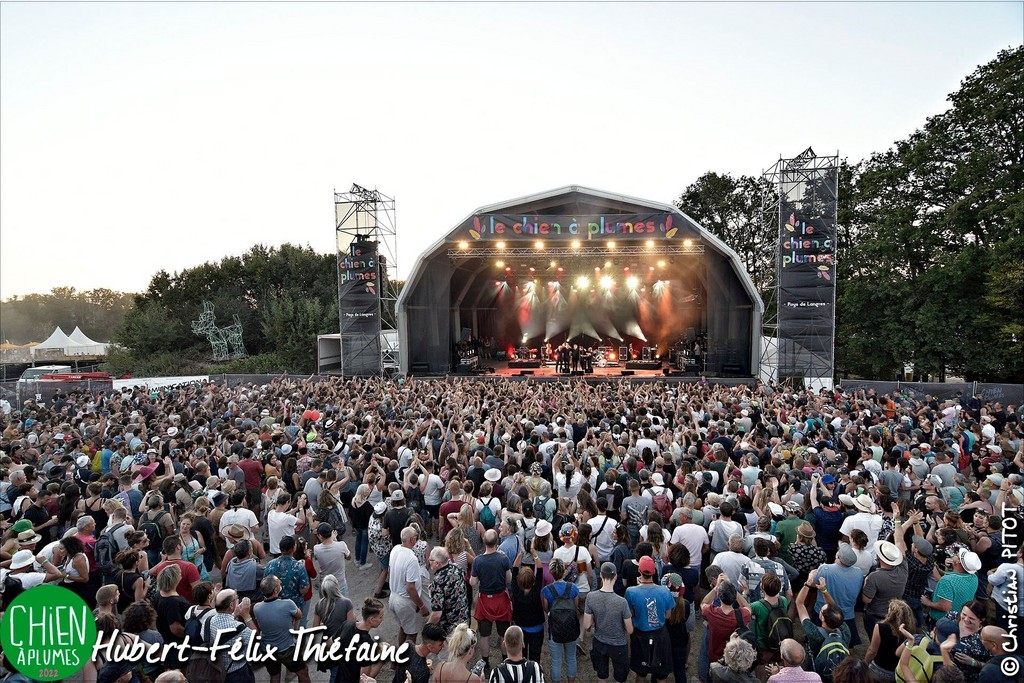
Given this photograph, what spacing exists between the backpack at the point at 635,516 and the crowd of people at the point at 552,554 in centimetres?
2

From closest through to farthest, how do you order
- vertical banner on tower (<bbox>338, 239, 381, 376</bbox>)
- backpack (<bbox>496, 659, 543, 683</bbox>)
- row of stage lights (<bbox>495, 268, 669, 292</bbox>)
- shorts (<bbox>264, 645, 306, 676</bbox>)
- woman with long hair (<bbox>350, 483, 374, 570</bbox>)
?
backpack (<bbox>496, 659, 543, 683</bbox>) → shorts (<bbox>264, 645, 306, 676</bbox>) → woman with long hair (<bbox>350, 483, 374, 570</bbox>) → vertical banner on tower (<bbox>338, 239, 381, 376</bbox>) → row of stage lights (<bbox>495, 268, 669, 292</bbox>)

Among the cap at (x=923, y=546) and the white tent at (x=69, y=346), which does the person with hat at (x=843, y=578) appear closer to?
the cap at (x=923, y=546)

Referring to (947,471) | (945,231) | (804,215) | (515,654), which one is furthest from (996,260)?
(515,654)

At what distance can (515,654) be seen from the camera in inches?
115

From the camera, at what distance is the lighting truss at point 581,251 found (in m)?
19.7

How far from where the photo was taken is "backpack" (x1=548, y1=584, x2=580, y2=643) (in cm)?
390

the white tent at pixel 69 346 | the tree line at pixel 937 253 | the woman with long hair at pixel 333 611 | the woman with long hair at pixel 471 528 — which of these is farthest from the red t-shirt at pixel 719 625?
the white tent at pixel 69 346

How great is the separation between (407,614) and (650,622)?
1.92m

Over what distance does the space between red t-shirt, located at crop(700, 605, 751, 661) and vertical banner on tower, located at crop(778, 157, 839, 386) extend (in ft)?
51.6

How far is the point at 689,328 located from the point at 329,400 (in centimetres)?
1860

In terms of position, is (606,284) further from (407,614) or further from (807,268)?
(407,614)

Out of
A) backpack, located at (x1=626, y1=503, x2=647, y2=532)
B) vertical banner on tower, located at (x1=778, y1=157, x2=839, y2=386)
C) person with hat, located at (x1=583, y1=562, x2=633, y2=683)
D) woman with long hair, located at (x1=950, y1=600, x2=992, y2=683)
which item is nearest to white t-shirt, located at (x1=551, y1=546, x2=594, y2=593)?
person with hat, located at (x1=583, y1=562, x2=633, y2=683)

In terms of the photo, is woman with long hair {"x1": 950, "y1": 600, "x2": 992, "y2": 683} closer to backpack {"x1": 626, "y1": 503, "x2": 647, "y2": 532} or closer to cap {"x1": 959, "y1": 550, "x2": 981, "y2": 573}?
cap {"x1": 959, "y1": 550, "x2": 981, "y2": 573}

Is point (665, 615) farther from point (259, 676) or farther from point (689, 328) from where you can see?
point (689, 328)
